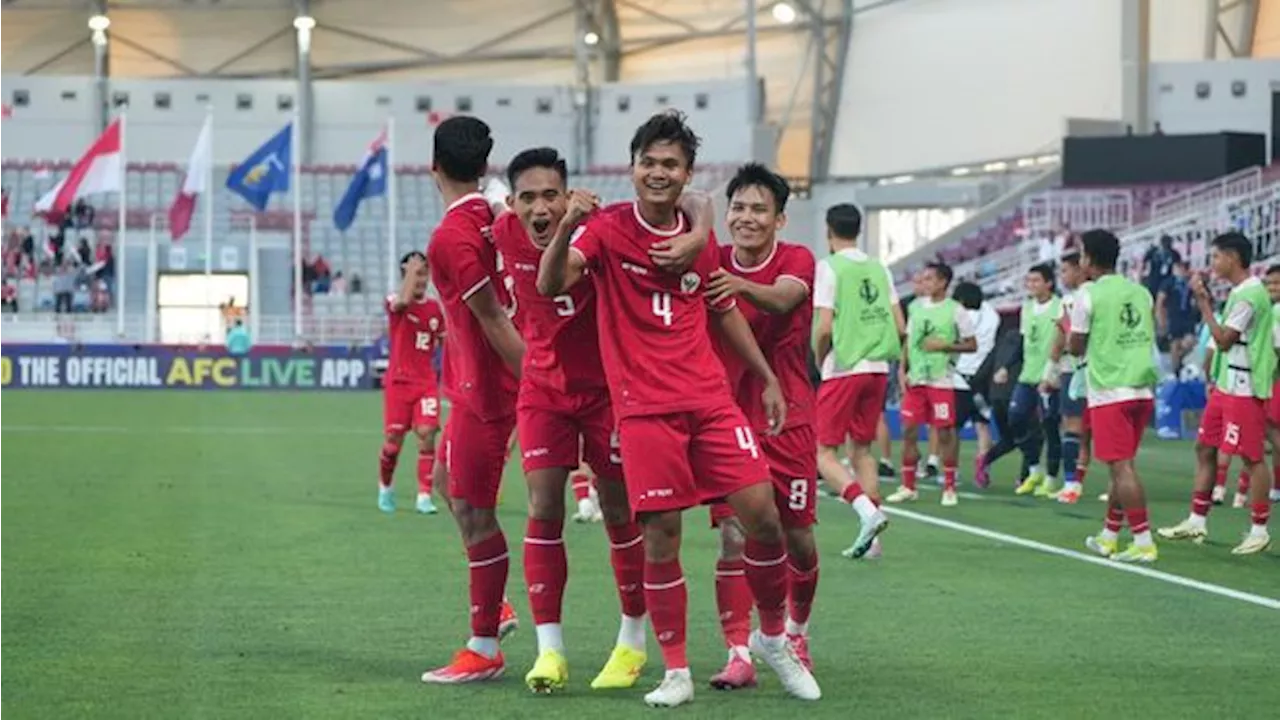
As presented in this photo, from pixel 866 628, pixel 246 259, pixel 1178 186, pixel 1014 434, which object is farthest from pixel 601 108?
pixel 866 628

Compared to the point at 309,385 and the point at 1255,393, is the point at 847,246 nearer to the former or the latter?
the point at 1255,393

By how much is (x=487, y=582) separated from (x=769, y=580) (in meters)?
1.17

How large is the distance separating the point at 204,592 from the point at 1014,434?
36.5 feet

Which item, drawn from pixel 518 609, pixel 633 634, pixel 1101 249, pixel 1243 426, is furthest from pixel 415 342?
pixel 633 634

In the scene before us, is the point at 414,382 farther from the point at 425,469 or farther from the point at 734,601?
the point at 734,601

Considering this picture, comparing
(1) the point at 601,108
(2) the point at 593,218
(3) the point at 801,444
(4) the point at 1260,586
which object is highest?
(1) the point at 601,108

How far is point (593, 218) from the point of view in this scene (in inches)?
332

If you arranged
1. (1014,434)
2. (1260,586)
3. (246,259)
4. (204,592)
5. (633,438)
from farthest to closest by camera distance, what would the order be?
(246,259)
(1014,434)
(1260,586)
(204,592)
(633,438)

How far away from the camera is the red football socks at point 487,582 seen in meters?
9.17

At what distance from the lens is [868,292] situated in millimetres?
15977

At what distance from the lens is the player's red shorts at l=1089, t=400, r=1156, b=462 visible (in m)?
14.2

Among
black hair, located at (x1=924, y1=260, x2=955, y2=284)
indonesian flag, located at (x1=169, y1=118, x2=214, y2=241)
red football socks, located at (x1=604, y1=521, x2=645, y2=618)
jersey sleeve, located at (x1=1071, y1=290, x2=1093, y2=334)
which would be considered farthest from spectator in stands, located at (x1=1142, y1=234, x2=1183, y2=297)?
red football socks, located at (x1=604, y1=521, x2=645, y2=618)

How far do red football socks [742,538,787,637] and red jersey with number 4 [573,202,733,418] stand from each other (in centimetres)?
66

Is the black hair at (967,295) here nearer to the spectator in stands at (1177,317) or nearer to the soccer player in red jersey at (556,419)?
the spectator in stands at (1177,317)
